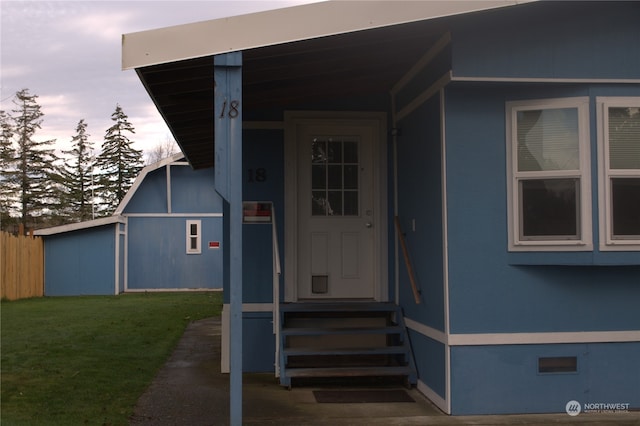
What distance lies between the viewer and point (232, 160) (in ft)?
16.9

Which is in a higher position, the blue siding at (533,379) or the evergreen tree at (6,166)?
the evergreen tree at (6,166)

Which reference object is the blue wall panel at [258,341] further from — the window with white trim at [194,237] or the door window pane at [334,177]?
the window with white trim at [194,237]

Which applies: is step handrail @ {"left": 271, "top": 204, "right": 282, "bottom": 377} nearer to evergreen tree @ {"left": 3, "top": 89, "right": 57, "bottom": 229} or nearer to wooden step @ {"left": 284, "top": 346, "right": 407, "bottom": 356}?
wooden step @ {"left": 284, "top": 346, "right": 407, "bottom": 356}

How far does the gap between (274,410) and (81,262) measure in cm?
1751

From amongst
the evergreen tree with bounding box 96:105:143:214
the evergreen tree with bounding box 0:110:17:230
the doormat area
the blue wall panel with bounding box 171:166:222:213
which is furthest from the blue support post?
the evergreen tree with bounding box 96:105:143:214

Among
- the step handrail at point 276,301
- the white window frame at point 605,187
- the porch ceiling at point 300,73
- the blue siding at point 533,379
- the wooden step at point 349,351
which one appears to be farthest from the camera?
the step handrail at point 276,301

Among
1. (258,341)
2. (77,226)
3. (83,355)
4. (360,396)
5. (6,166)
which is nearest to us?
(360,396)

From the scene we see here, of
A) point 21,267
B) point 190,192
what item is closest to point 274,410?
point 21,267

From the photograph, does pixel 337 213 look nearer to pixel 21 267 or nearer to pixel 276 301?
pixel 276 301

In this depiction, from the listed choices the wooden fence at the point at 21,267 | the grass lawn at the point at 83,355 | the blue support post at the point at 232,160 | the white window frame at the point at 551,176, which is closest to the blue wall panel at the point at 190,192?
the wooden fence at the point at 21,267

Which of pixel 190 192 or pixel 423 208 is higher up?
pixel 190 192

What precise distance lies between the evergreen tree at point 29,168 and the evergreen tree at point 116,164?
600 cm

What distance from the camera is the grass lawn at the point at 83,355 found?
647cm

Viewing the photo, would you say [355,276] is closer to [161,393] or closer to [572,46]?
[161,393]
